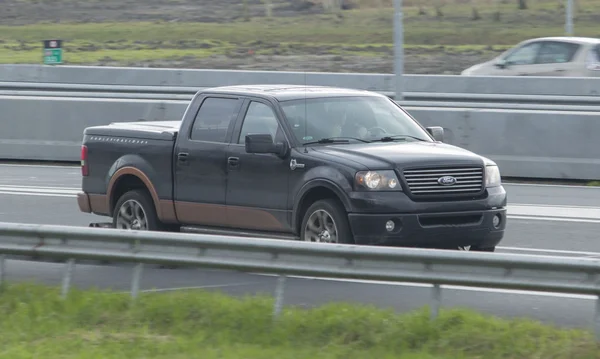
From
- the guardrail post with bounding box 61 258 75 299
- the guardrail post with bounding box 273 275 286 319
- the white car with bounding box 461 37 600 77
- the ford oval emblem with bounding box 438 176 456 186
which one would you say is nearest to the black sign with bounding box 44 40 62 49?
the white car with bounding box 461 37 600 77

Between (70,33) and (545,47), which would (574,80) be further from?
(70,33)

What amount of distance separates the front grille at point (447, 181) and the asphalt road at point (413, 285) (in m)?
0.88

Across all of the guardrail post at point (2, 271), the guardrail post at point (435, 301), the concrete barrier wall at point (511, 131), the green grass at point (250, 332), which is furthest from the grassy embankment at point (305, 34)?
the guardrail post at point (435, 301)

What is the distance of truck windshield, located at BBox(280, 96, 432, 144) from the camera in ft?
36.6

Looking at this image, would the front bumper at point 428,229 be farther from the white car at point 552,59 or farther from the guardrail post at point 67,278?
the white car at point 552,59

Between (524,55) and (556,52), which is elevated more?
(556,52)

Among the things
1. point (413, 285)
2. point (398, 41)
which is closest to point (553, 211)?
point (413, 285)

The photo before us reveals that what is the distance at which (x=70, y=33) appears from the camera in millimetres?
53000

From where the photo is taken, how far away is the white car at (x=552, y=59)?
2600 centimetres

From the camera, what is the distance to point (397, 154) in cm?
1048

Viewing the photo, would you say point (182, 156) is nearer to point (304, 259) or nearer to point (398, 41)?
point (304, 259)

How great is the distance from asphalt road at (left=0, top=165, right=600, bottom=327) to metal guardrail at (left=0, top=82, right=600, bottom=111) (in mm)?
4994

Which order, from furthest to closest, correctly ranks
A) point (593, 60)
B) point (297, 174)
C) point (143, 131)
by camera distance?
1. point (593, 60)
2. point (143, 131)
3. point (297, 174)

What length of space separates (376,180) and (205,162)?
6.72 feet
